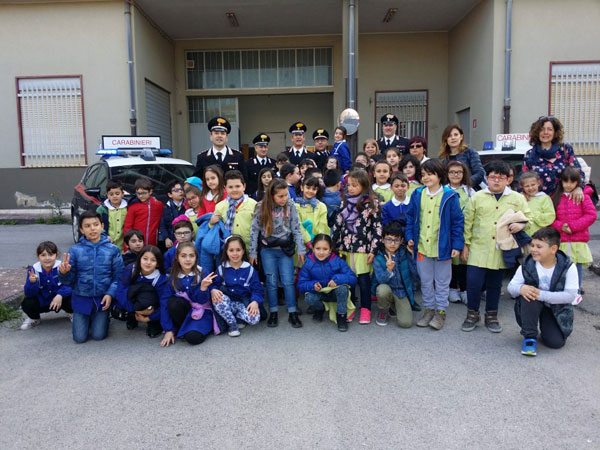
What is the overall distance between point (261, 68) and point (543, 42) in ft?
26.4

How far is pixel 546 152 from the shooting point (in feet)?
16.6

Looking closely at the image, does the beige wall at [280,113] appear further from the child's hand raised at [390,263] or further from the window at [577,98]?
the child's hand raised at [390,263]

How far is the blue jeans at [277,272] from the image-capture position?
15.4ft

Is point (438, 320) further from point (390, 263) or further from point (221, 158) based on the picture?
point (221, 158)

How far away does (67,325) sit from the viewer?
4.84 metres

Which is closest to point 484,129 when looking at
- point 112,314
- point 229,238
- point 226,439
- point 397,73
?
point 397,73

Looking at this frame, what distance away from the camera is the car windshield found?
278 inches

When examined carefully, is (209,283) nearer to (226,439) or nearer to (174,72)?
(226,439)

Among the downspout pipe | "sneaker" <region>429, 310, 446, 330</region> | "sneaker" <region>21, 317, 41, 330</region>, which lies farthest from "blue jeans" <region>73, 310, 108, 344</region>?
the downspout pipe

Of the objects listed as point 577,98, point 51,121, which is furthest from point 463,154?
point 51,121

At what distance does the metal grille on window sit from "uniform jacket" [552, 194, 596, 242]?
1072 centimetres

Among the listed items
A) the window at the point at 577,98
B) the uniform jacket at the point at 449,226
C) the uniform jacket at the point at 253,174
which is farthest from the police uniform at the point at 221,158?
the window at the point at 577,98

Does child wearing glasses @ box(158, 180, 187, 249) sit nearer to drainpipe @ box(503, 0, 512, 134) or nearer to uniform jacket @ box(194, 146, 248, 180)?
uniform jacket @ box(194, 146, 248, 180)

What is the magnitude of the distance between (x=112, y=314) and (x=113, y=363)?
87 centimetres
